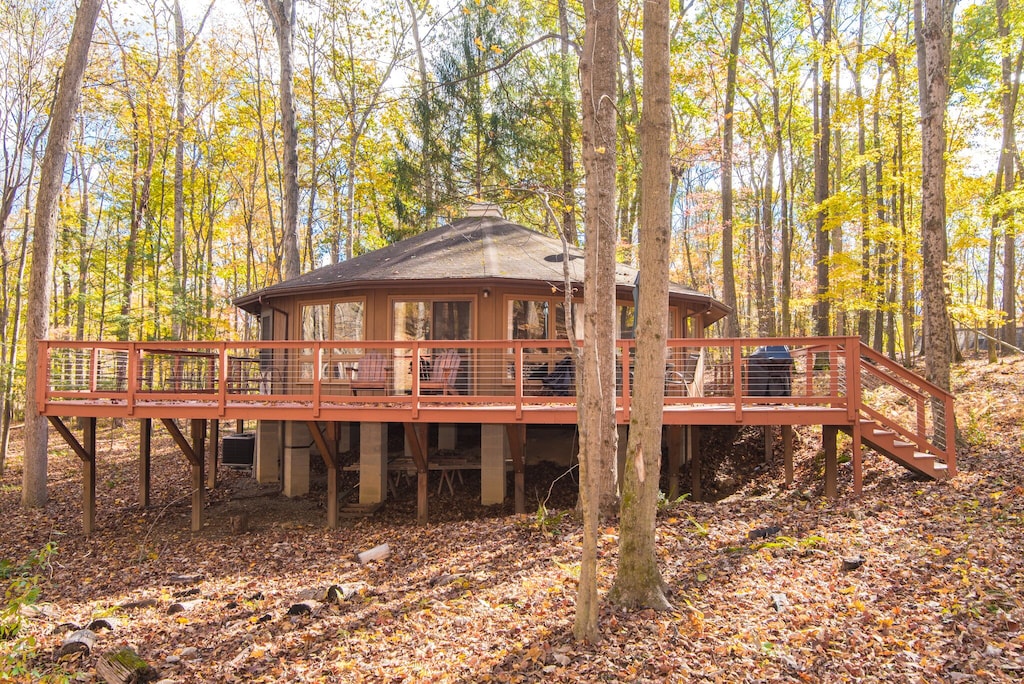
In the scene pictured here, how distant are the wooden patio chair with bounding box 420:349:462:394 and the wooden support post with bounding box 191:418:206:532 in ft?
12.3

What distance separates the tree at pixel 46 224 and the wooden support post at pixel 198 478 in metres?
2.86

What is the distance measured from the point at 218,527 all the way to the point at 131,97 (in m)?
15.6

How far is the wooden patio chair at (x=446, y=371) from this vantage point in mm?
10390

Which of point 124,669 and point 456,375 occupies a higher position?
point 456,375

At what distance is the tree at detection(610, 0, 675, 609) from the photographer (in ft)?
17.7

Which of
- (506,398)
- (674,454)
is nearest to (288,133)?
(506,398)

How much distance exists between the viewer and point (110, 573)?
860 cm

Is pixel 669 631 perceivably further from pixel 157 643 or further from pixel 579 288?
pixel 579 288

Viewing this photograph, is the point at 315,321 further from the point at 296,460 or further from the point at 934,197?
the point at 934,197

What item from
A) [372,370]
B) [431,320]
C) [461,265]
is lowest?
[372,370]

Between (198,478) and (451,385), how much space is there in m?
4.30

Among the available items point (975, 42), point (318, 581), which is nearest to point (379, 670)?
point (318, 581)

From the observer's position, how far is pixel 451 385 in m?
10.4

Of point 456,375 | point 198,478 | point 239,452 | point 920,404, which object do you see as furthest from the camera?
point 239,452
